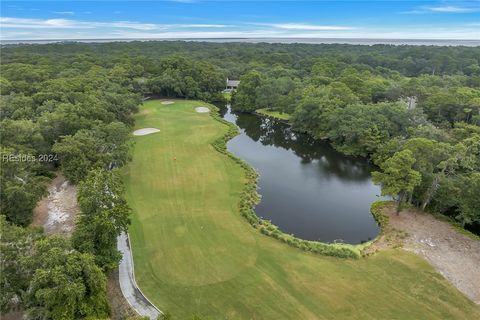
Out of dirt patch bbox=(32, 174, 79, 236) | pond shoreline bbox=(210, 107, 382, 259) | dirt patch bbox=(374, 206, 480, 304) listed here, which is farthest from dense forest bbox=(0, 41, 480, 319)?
pond shoreline bbox=(210, 107, 382, 259)

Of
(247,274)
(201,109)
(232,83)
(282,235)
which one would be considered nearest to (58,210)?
(247,274)

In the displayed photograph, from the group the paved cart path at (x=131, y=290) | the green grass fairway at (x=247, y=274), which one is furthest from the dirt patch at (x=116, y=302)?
the green grass fairway at (x=247, y=274)

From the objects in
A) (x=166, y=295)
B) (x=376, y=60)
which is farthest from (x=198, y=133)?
(x=376, y=60)

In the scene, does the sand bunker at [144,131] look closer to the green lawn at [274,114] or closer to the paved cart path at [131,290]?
the green lawn at [274,114]

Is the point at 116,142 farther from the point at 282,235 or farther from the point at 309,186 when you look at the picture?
the point at 309,186

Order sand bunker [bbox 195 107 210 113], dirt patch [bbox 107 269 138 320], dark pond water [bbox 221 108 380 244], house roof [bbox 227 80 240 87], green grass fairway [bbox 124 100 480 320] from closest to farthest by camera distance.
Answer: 1. dirt patch [bbox 107 269 138 320]
2. green grass fairway [bbox 124 100 480 320]
3. dark pond water [bbox 221 108 380 244]
4. sand bunker [bbox 195 107 210 113]
5. house roof [bbox 227 80 240 87]

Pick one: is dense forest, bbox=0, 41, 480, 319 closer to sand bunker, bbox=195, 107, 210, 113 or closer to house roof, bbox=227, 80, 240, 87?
house roof, bbox=227, 80, 240, 87

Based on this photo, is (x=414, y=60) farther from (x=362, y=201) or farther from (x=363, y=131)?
(x=362, y=201)
